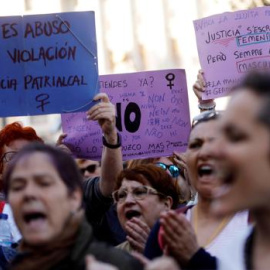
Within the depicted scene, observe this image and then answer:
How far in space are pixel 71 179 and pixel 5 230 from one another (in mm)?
1534

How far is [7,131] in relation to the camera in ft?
18.3

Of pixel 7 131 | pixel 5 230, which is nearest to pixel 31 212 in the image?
pixel 5 230

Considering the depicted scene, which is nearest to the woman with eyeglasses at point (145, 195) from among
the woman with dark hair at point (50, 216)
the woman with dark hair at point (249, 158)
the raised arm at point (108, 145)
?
the raised arm at point (108, 145)

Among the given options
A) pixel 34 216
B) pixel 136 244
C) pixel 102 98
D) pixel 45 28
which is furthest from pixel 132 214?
pixel 34 216

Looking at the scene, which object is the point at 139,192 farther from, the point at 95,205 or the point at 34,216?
the point at 34,216

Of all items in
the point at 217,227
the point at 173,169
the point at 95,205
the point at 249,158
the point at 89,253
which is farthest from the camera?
the point at 173,169

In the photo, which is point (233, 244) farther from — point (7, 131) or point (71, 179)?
point (7, 131)

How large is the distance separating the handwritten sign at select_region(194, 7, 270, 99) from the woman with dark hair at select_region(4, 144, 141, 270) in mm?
2499

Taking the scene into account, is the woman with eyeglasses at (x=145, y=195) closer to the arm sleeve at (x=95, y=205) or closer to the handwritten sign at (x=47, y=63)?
the arm sleeve at (x=95, y=205)

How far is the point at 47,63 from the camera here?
5.68 meters

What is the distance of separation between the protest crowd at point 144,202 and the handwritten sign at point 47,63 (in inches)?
5.1

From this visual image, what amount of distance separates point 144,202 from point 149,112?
1.15m

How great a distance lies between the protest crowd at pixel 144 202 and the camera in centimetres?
292

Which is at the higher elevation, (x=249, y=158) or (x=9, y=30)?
(x=9, y=30)
